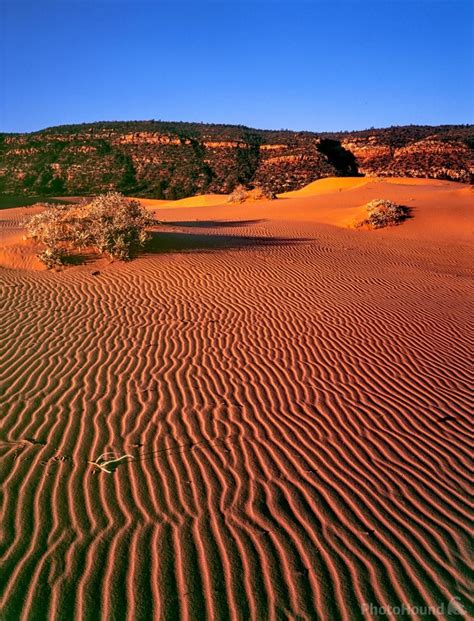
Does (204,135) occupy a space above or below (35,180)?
above

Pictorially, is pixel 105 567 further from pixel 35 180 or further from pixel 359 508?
pixel 35 180

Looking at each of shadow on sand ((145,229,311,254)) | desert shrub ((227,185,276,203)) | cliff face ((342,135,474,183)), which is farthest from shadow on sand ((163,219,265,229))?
cliff face ((342,135,474,183))

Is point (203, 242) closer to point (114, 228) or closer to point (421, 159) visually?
point (114, 228)

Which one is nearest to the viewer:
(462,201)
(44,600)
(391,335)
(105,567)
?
(44,600)

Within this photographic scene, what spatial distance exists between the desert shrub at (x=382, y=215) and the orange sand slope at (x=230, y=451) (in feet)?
36.1

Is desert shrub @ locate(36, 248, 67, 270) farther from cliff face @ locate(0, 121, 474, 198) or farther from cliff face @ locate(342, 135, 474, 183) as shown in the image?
cliff face @ locate(342, 135, 474, 183)

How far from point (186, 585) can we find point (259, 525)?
78cm

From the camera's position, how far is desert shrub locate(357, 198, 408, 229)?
21.3 meters

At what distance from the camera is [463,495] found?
4.30 metres

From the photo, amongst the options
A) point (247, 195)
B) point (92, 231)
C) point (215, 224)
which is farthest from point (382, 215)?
point (247, 195)

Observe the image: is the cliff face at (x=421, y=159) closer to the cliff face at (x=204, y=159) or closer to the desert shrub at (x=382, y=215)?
the cliff face at (x=204, y=159)

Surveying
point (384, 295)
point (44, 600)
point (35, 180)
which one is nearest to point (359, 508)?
point (44, 600)

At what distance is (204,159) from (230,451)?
195ft

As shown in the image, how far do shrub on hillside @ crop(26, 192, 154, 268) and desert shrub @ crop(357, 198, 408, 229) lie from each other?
11.0 m
